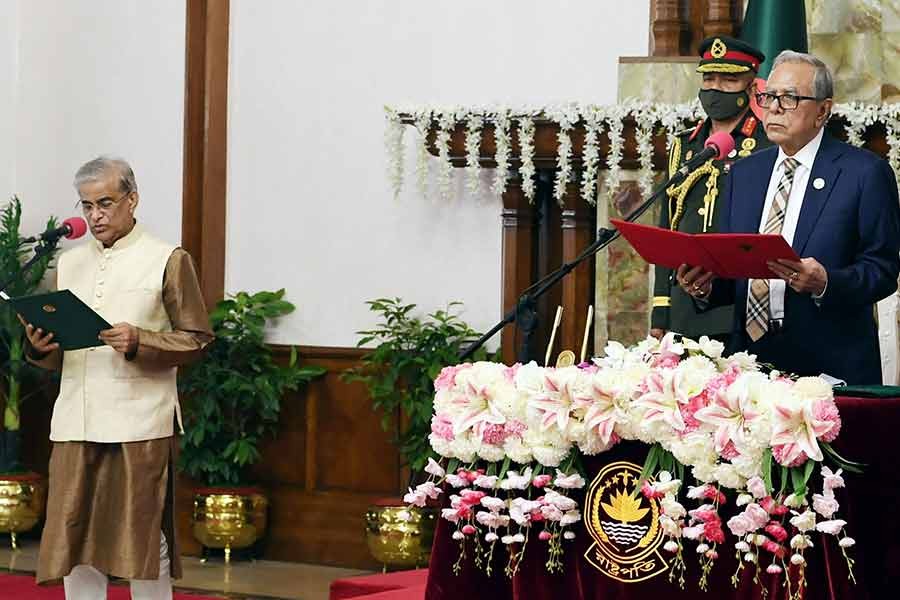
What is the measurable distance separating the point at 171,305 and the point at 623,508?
8.32 ft

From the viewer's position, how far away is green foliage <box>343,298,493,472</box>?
6.63 metres

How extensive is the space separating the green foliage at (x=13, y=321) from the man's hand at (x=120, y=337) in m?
2.69

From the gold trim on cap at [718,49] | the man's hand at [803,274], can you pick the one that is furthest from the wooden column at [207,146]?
the man's hand at [803,274]

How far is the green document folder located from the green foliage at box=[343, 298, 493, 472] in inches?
75.8

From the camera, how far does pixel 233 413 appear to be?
23.5 feet

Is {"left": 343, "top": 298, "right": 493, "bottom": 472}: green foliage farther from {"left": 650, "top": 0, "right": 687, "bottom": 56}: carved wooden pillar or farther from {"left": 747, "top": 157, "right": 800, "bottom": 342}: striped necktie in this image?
{"left": 747, "top": 157, "right": 800, "bottom": 342}: striped necktie

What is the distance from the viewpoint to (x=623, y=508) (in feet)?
9.62

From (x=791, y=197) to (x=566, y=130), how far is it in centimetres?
274

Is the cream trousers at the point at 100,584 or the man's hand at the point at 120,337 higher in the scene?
the man's hand at the point at 120,337

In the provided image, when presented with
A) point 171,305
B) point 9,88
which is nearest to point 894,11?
point 171,305

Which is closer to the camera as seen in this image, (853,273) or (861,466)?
(861,466)

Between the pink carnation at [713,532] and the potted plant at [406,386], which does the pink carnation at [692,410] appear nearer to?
the pink carnation at [713,532]

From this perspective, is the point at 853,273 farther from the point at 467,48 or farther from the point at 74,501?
the point at 467,48

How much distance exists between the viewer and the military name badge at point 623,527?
9.50ft
